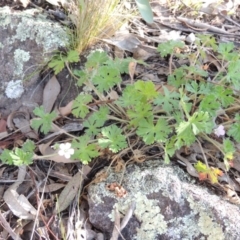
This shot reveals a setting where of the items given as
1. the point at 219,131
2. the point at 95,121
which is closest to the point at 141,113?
the point at 95,121

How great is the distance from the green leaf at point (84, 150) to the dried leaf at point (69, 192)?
4.1 inches

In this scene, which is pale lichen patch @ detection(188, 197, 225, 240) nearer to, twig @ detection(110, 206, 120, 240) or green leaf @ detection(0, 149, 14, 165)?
twig @ detection(110, 206, 120, 240)

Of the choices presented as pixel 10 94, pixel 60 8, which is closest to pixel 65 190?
pixel 10 94

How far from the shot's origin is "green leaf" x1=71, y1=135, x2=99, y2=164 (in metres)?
1.40

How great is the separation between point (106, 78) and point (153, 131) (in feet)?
0.81

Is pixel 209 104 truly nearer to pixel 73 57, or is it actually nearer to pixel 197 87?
pixel 197 87

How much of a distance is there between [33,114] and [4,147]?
0.17 meters

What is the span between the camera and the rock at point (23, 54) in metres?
1.71

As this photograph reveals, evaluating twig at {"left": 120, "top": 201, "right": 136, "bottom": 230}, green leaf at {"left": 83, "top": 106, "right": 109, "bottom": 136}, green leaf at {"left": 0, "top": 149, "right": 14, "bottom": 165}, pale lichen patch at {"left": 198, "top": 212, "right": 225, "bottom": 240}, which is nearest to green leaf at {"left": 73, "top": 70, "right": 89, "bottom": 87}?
green leaf at {"left": 83, "top": 106, "right": 109, "bottom": 136}

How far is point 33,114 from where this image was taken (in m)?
1.67

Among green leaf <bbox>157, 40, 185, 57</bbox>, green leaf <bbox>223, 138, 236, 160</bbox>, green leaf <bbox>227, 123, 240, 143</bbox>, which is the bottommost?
green leaf <bbox>223, 138, 236, 160</bbox>

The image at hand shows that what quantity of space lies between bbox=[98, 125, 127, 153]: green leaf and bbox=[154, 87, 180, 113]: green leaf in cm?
16

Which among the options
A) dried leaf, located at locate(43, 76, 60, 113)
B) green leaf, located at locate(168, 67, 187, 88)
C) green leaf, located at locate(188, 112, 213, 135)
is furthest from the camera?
dried leaf, located at locate(43, 76, 60, 113)

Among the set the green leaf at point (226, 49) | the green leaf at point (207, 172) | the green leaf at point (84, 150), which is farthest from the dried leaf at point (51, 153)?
the green leaf at point (226, 49)
